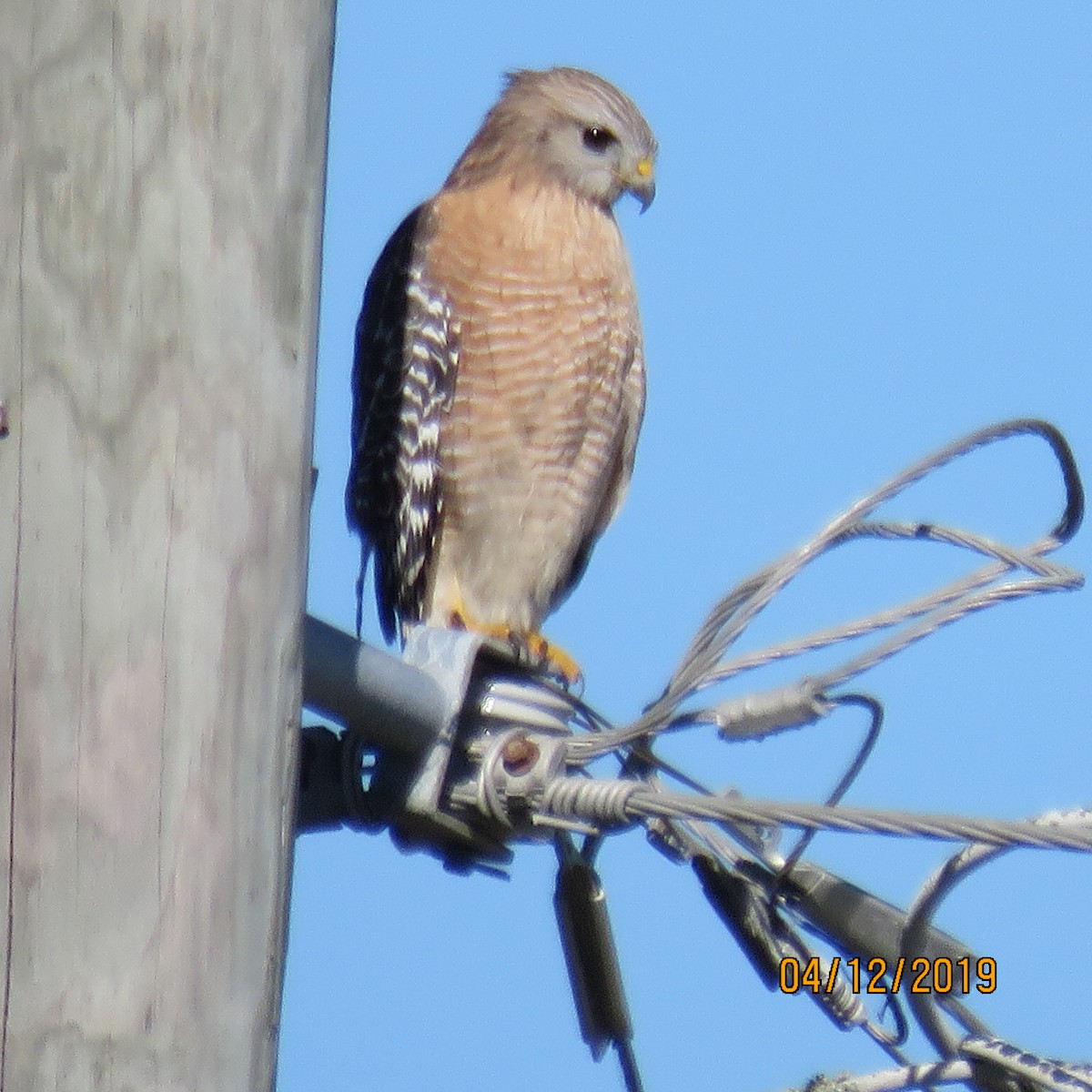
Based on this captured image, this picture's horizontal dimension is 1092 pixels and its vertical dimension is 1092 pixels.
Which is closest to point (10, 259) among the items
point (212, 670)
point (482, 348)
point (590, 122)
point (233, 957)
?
point (212, 670)

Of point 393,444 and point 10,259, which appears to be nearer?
point 10,259

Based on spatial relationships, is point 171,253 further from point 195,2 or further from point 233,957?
point 233,957

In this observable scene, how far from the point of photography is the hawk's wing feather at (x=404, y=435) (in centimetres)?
475

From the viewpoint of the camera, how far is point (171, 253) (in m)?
1.89

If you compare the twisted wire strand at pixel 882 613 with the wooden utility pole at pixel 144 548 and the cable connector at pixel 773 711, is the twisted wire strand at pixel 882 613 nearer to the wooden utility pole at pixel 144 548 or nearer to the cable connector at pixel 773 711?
the cable connector at pixel 773 711

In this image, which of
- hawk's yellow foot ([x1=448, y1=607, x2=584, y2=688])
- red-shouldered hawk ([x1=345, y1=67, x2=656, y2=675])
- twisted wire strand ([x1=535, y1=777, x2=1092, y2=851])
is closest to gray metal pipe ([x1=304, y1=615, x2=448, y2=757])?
twisted wire strand ([x1=535, y1=777, x2=1092, y2=851])

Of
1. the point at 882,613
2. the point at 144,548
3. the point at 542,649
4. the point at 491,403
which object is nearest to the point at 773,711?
the point at 882,613

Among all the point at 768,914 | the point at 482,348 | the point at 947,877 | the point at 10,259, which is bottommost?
the point at 768,914

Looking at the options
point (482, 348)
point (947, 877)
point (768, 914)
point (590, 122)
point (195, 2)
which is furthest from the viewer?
point (590, 122)

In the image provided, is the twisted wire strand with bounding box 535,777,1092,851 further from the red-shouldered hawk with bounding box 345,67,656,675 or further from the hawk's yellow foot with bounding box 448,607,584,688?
the red-shouldered hawk with bounding box 345,67,656,675

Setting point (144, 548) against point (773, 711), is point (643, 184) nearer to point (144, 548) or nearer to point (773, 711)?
point (773, 711)

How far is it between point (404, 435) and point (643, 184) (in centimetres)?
113

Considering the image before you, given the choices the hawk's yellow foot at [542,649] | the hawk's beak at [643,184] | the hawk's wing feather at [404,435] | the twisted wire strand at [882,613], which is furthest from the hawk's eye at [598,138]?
the twisted wire strand at [882,613]

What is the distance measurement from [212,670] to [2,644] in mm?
210
